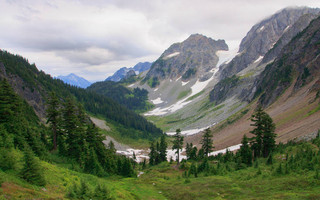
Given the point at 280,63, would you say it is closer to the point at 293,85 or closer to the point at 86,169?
the point at 293,85

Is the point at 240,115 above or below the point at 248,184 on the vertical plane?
above

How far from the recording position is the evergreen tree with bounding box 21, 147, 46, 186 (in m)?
16.2

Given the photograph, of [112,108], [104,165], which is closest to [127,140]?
[112,108]

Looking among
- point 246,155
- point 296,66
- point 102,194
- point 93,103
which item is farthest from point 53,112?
point 93,103

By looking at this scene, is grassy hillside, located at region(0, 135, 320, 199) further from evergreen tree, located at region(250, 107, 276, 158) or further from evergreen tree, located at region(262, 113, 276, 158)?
evergreen tree, located at region(250, 107, 276, 158)

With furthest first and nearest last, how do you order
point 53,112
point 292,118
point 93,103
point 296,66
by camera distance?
point 93,103 < point 296,66 < point 292,118 < point 53,112

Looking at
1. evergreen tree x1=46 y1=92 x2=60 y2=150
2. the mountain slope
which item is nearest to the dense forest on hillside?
the mountain slope

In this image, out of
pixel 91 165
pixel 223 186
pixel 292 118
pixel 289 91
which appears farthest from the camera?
pixel 289 91

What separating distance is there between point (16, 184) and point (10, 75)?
110 m

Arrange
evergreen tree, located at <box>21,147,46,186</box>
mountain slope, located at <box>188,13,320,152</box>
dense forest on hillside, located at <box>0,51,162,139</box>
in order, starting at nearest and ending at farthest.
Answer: evergreen tree, located at <box>21,147,46,186</box>, mountain slope, located at <box>188,13,320,152</box>, dense forest on hillside, located at <box>0,51,162,139</box>

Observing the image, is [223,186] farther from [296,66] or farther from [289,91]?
[296,66]

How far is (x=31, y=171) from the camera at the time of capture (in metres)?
16.4

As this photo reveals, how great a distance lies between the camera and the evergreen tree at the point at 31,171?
16.2 m

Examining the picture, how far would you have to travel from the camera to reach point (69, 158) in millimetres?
35000
